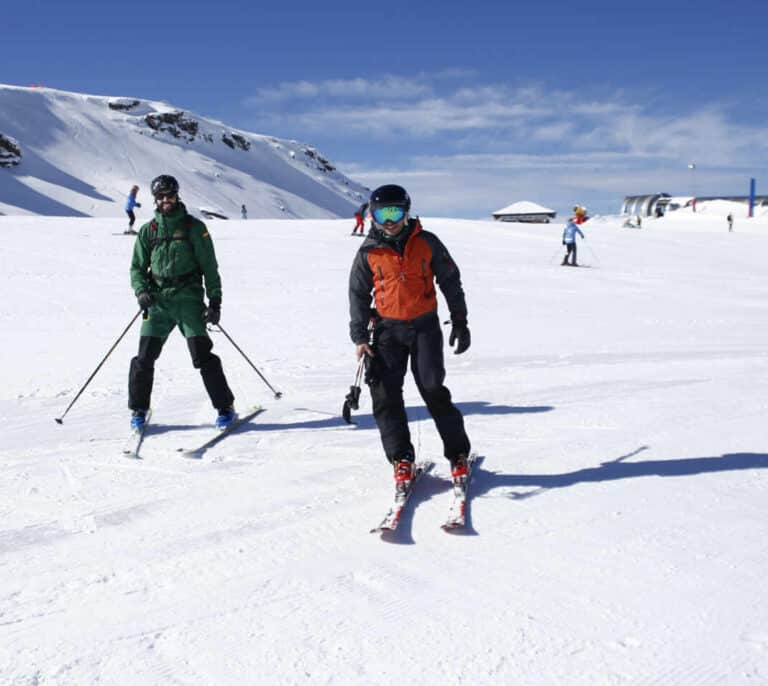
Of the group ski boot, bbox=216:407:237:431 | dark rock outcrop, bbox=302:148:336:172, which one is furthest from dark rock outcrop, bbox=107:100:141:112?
ski boot, bbox=216:407:237:431

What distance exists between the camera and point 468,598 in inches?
110

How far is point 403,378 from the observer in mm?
3979

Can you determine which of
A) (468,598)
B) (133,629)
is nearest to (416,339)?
(468,598)

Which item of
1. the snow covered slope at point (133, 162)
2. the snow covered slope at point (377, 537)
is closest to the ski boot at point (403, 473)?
the snow covered slope at point (377, 537)

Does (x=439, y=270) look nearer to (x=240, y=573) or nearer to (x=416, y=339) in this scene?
(x=416, y=339)

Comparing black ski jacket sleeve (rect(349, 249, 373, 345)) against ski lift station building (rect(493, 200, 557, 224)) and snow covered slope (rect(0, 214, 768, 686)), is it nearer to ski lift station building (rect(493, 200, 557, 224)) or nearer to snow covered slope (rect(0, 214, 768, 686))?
snow covered slope (rect(0, 214, 768, 686))

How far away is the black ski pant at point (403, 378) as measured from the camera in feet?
12.8

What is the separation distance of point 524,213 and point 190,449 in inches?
3164

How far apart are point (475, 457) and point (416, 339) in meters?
1.21

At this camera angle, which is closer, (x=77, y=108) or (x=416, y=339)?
(x=416, y=339)

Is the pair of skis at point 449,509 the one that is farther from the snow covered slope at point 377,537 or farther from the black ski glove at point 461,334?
the black ski glove at point 461,334

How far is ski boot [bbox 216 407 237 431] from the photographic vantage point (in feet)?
17.8

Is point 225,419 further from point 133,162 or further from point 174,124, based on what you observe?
point 174,124

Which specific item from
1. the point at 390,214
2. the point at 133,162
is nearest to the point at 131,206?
the point at 390,214
